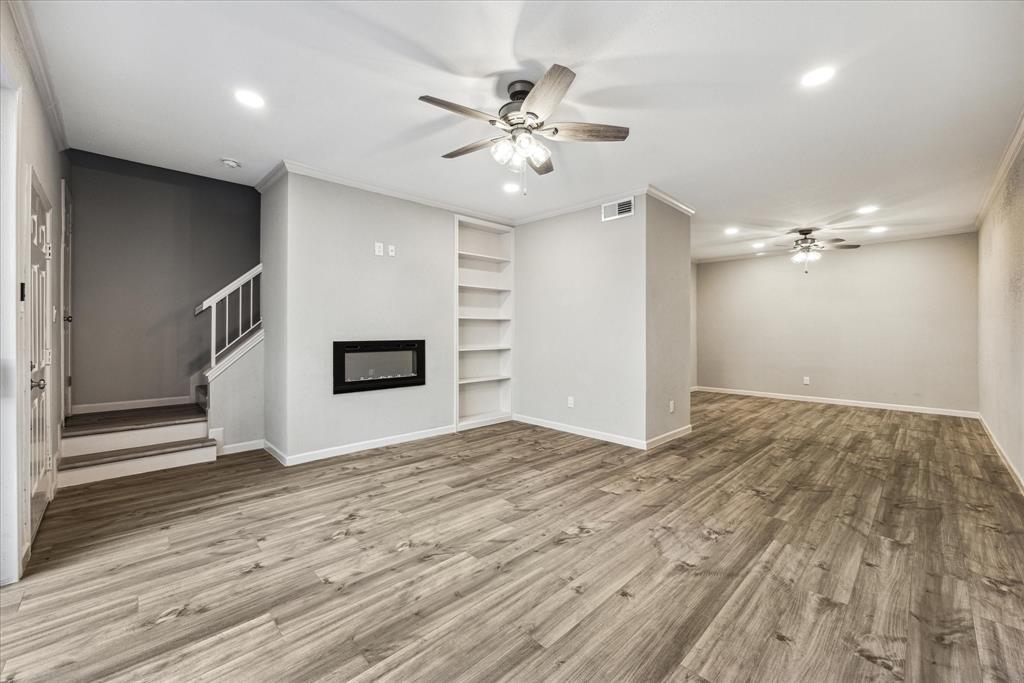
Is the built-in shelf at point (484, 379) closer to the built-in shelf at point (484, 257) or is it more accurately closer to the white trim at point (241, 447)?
the built-in shelf at point (484, 257)

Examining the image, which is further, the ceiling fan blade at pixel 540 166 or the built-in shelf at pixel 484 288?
the built-in shelf at pixel 484 288

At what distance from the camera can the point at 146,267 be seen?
14.7 ft

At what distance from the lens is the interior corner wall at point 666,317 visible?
4.69m

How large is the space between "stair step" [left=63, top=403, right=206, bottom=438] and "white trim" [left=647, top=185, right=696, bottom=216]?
513 cm

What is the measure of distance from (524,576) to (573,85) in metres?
2.85

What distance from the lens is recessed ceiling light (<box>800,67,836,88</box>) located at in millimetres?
2479

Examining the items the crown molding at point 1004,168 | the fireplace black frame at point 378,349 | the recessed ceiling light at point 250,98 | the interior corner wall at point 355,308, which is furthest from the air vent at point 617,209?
the recessed ceiling light at point 250,98

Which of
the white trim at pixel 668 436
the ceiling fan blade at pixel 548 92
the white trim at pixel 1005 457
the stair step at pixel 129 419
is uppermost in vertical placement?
the ceiling fan blade at pixel 548 92

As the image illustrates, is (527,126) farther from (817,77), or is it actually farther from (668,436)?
(668,436)

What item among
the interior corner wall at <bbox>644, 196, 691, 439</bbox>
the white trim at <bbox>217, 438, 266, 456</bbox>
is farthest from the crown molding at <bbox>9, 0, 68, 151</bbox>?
the interior corner wall at <bbox>644, 196, 691, 439</bbox>

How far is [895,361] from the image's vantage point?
23.2 feet

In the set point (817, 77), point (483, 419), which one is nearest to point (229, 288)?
point (483, 419)

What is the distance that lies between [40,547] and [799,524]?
473cm

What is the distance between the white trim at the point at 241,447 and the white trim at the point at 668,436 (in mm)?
4172
